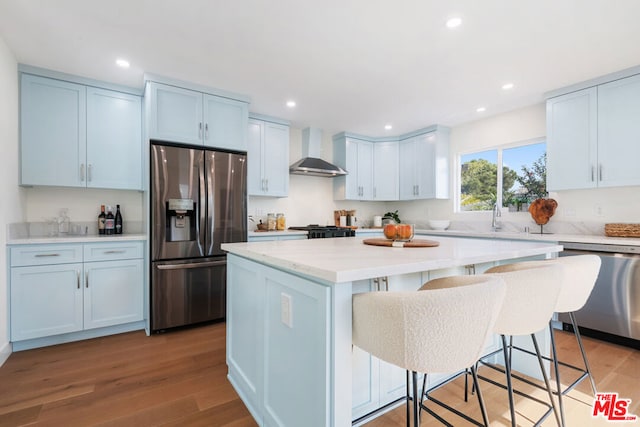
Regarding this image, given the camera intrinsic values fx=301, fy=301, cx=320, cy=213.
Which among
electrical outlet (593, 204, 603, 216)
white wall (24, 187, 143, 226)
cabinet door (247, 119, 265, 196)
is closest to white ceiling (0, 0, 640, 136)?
cabinet door (247, 119, 265, 196)

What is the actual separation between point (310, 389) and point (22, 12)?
2.96 meters

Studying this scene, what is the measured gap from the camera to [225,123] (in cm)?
330

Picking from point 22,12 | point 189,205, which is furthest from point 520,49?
point 22,12

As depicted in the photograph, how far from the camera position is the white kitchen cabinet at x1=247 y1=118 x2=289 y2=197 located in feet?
13.0

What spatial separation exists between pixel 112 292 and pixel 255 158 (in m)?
2.17

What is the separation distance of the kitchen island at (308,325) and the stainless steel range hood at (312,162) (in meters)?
2.63

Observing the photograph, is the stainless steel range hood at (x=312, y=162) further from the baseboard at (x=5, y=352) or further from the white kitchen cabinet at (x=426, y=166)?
the baseboard at (x=5, y=352)

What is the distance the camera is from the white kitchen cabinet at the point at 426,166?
4.50 meters

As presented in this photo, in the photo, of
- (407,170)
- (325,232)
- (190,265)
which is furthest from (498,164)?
(190,265)

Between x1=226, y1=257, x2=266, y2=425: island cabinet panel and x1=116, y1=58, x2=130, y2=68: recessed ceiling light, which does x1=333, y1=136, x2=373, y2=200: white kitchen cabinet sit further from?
Answer: x1=226, y1=257, x2=266, y2=425: island cabinet panel

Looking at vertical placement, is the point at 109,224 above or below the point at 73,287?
above

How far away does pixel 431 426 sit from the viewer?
1596 mm

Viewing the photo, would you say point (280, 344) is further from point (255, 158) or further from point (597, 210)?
point (597, 210)

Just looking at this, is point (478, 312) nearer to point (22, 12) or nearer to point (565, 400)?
point (565, 400)
